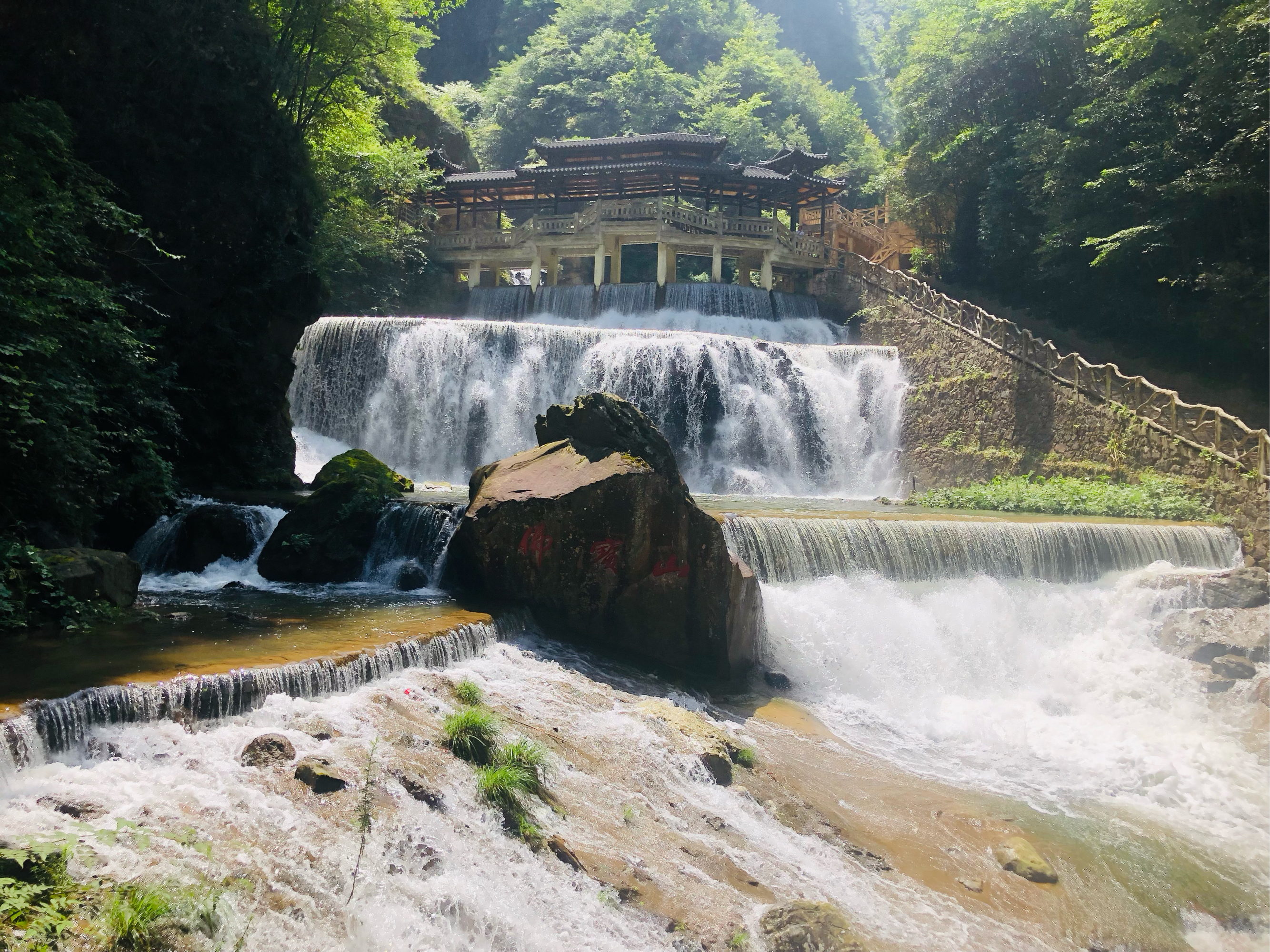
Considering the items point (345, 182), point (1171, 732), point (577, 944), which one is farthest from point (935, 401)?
point (577, 944)

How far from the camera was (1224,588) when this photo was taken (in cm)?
1199

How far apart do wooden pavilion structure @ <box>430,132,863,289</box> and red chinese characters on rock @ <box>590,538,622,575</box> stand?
23.1 m

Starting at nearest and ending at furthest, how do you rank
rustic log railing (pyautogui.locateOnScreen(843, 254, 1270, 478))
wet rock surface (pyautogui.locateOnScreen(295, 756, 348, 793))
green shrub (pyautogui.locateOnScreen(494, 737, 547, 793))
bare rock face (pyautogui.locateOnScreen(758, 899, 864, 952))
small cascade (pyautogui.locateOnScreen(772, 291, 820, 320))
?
bare rock face (pyautogui.locateOnScreen(758, 899, 864, 952))
wet rock surface (pyautogui.locateOnScreen(295, 756, 348, 793))
green shrub (pyautogui.locateOnScreen(494, 737, 547, 793))
rustic log railing (pyautogui.locateOnScreen(843, 254, 1270, 478))
small cascade (pyautogui.locateOnScreen(772, 291, 820, 320))

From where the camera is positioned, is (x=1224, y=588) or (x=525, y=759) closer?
(x=525, y=759)

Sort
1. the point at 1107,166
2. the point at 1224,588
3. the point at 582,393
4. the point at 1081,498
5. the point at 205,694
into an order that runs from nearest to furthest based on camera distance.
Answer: the point at 205,694 → the point at 1224,588 → the point at 1081,498 → the point at 582,393 → the point at 1107,166

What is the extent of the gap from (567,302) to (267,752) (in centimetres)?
2619

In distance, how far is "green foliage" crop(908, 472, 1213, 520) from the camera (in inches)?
610

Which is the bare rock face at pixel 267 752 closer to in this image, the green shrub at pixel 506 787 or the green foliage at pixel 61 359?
the green shrub at pixel 506 787

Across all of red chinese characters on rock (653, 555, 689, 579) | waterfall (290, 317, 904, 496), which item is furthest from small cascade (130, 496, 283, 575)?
waterfall (290, 317, 904, 496)

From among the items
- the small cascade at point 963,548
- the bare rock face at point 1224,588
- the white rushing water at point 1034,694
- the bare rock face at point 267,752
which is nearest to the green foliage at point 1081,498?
the small cascade at point 963,548

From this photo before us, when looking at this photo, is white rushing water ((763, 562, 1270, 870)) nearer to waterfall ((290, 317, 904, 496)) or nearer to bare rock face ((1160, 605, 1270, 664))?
bare rock face ((1160, 605, 1270, 664))

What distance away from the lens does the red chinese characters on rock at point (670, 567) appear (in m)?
9.52

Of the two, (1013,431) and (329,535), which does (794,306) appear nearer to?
(1013,431)

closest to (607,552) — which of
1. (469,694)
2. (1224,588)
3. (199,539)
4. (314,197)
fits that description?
(469,694)
